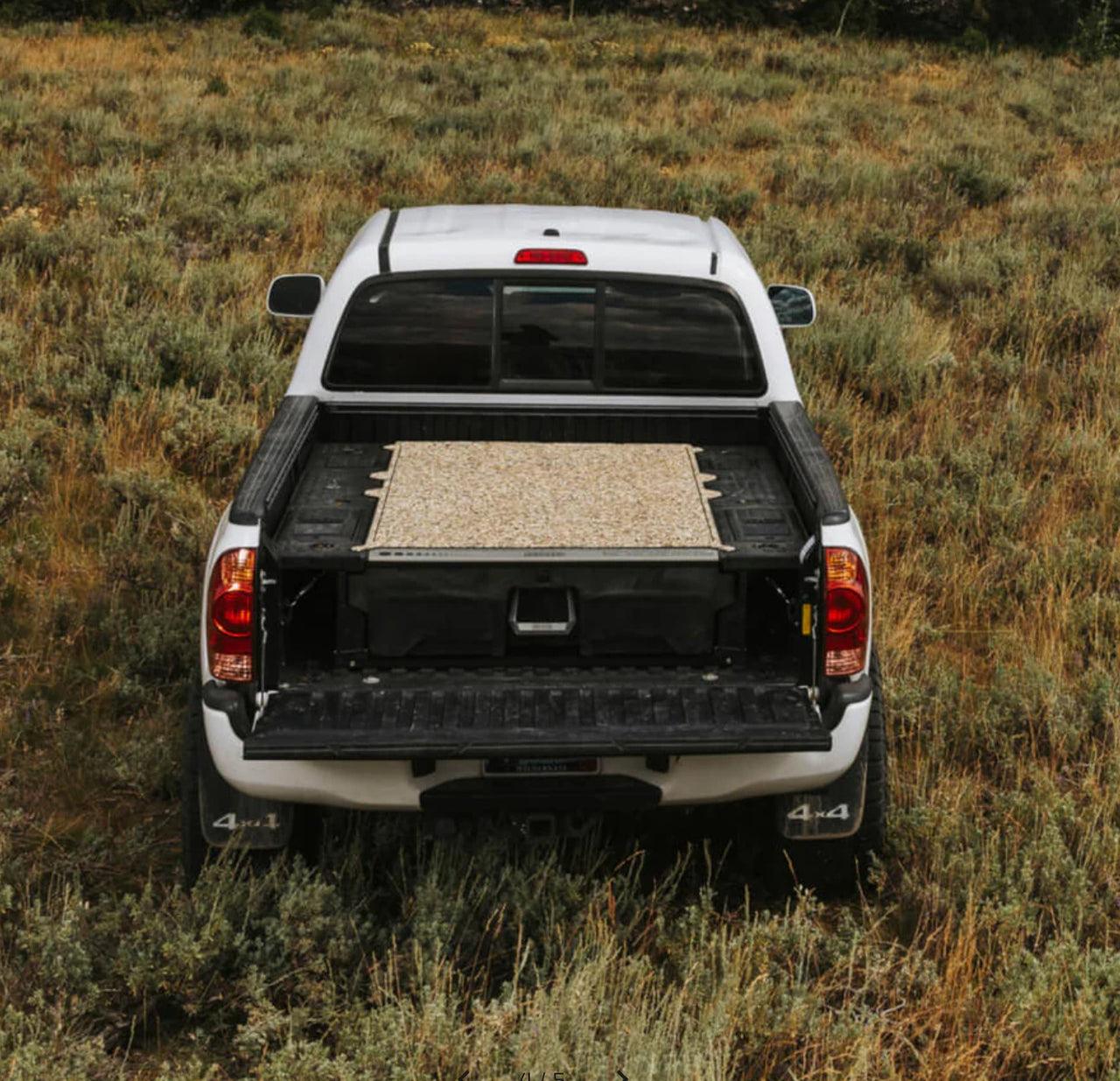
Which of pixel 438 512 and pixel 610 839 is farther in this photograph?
pixel 610 839

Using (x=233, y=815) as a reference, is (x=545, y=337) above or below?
above

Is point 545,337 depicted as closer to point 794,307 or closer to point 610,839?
point 794,307

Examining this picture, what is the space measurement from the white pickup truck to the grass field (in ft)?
1.18

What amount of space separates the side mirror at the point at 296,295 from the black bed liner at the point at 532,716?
231 centimetres

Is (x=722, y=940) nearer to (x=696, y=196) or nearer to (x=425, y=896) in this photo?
(x=425, y=896)

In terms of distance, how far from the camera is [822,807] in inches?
159

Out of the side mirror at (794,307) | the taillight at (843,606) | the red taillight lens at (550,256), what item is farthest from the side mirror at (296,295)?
the taillight at (843,606)

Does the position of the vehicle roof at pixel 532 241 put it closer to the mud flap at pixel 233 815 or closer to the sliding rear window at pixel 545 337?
the sliding rear window at pixel 545 337

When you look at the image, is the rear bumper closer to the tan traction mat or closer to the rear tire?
the rear tire

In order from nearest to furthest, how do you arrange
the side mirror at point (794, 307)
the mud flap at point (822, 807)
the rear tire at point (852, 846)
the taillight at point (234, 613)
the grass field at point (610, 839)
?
the grass field at point (610, 839) → the taillight at point (234, 613) → the mud flap at point (822, 807) → the rear tire at point (852, 846) → the side mirror at point (794, 307)

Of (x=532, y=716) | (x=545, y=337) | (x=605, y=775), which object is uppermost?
(x=545, y=337)

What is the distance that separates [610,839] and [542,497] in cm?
122

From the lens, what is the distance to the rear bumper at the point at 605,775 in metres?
3.76

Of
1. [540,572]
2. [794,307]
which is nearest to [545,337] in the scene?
[794,307]
